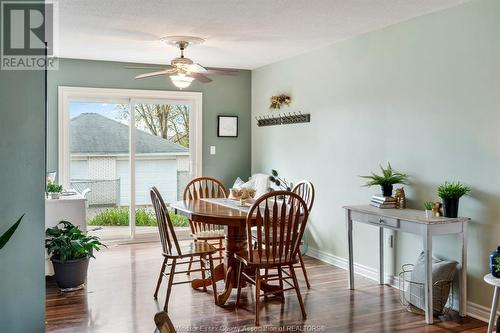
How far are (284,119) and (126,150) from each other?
6.95ft

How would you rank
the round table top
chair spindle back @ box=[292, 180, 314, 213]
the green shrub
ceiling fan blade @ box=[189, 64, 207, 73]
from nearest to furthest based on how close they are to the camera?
the round table top
chair spindle back @ box=[292, 180, 314, 213]
ceiling fan blade @ box=[189, 64, 207, 73]
the green shrub

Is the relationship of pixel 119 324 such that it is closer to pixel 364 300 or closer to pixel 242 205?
pixel 242 205

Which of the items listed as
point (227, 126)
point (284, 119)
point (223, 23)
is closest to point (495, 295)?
point (223, 23)

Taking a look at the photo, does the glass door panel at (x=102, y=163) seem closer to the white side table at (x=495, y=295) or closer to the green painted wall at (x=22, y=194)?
the green painted wall at (x=22, y=194)

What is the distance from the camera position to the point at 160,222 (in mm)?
3807

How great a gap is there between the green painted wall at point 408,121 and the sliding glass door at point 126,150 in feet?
4.79

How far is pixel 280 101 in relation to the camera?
620 centimetres

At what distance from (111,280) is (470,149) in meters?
3.31

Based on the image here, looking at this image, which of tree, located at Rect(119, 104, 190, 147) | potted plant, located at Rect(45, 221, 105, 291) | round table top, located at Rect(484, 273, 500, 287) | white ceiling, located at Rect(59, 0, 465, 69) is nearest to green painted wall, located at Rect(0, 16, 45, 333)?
white ceiling, located at Rect(59, 0, 465, 69)

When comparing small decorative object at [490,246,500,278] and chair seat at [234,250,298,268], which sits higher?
small decorative object at [490,246,500,278]

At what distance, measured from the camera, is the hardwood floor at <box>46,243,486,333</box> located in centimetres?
341

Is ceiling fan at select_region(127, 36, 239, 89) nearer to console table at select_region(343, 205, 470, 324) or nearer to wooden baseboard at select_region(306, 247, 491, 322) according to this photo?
console table at select_region(343, 205, 470, 324)

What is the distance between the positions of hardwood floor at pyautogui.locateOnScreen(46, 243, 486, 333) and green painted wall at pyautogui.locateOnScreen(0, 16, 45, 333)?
992mm

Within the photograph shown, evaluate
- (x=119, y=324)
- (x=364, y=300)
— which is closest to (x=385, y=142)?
(x=364, y=300)
